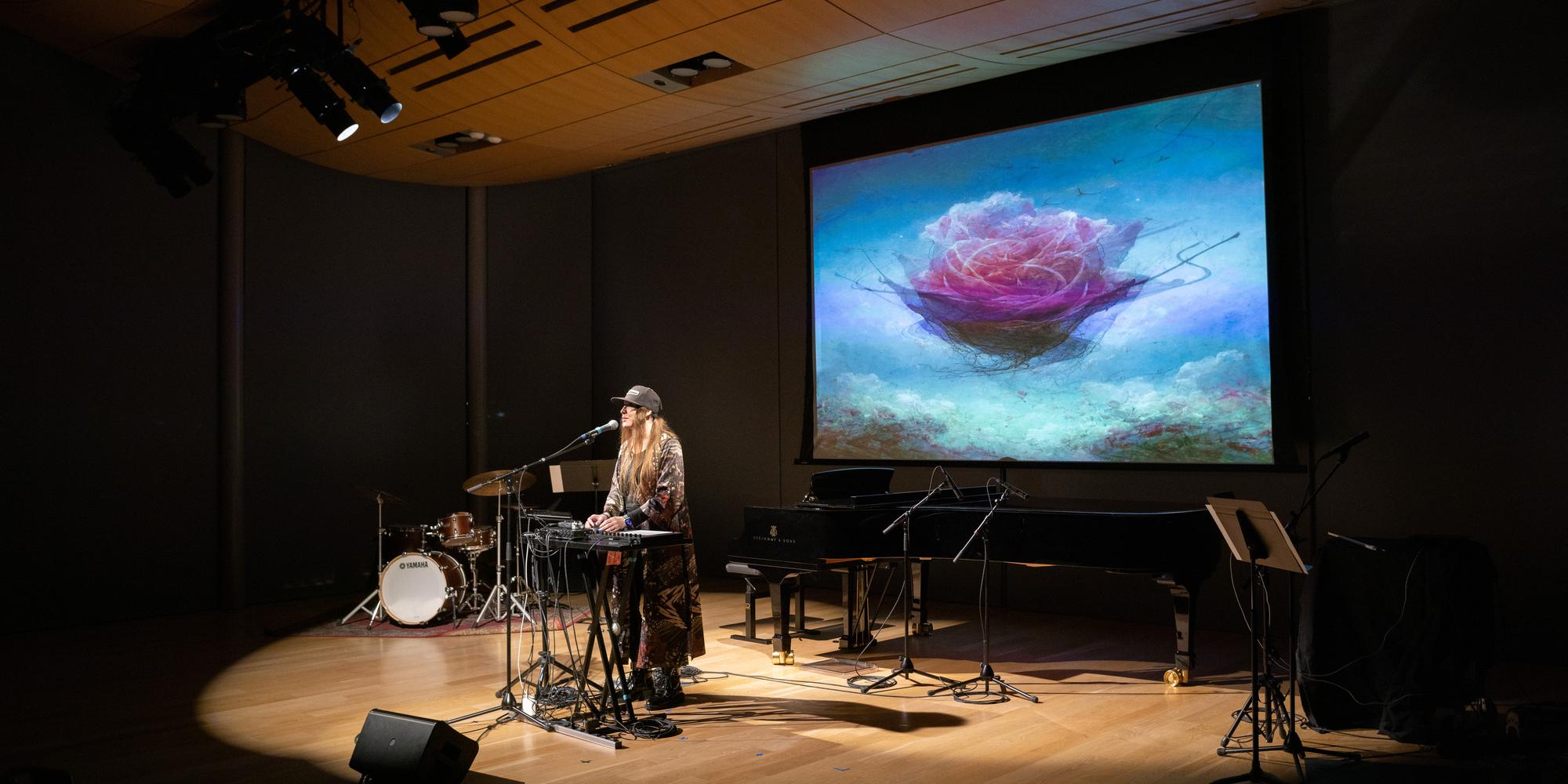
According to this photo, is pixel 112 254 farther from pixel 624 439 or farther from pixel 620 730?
pixel 620 730

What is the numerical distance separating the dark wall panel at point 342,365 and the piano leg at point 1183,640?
613cm

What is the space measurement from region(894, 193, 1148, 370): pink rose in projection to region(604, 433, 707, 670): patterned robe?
3165mm

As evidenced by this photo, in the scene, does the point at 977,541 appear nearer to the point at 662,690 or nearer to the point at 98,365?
the point at 662,690

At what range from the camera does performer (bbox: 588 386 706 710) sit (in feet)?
15.6

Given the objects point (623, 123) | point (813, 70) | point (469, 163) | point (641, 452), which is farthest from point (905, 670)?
point (469, 163)

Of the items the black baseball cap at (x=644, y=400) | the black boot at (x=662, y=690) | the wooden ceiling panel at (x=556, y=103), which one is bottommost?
the black boot at (x=662, y=690)

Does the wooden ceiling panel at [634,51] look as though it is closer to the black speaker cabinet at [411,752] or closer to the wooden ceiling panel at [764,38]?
the wooden ceiling panel at [764,38]

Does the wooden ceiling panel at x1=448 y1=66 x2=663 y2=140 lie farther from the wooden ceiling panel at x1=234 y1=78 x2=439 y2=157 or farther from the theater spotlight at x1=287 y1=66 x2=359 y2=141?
the theater spotlight at x1=287 y1=66 x2=359 y2=141

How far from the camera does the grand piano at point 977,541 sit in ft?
16.9

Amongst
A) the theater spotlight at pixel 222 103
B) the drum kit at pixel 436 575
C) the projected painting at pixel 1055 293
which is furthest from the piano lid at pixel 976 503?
the theater spotlight at pixel 222 103

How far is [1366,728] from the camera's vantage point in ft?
14.2

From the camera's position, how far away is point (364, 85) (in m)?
5.64

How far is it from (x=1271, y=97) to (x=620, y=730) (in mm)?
4827

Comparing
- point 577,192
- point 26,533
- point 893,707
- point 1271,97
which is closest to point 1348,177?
point 1271,97
